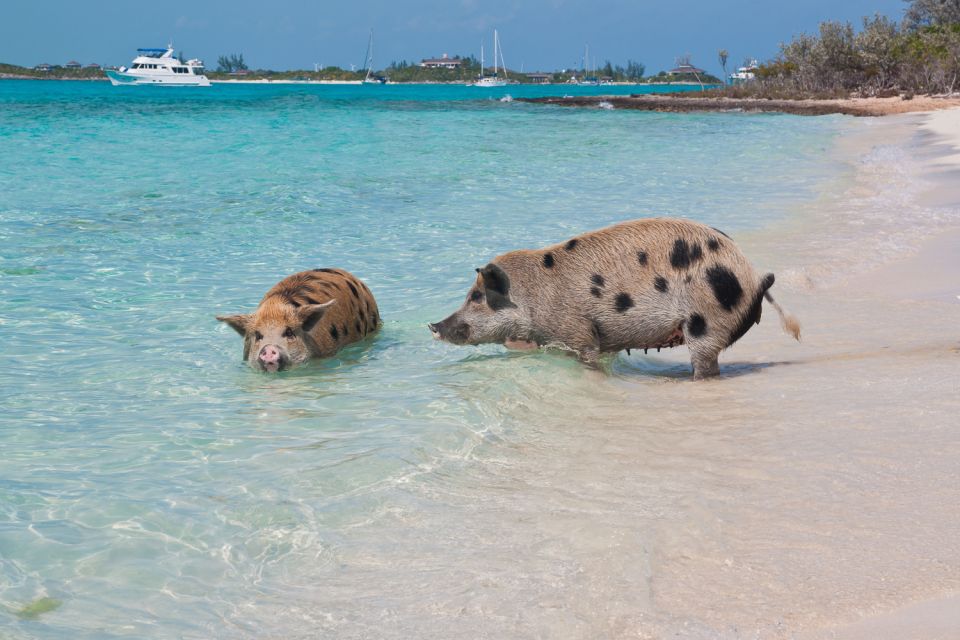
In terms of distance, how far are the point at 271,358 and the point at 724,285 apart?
3.23 m

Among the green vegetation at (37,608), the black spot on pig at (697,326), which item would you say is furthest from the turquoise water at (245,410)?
the black spot on pig at (697,326)

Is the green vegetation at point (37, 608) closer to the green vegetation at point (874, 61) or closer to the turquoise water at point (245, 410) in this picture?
the turquoise water at point (245, 410)

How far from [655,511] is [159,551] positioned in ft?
7.01

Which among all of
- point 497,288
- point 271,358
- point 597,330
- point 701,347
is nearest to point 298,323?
point 271,358

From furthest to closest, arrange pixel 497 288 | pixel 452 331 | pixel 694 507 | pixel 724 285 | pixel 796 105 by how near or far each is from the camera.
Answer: pixel 796 105 < pixel 452 331 < pixel 497 288 < pixel 724 285 < pixel 694 507

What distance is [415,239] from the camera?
45.5ft

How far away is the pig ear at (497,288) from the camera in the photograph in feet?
23.8

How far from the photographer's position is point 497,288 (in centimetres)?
730

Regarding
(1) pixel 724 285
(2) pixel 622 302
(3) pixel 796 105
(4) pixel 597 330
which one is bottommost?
(4) pixel 597 330

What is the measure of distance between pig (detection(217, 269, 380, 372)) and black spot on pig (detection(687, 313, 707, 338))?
2599 mm

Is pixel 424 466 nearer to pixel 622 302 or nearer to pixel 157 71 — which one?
pixel 622 302

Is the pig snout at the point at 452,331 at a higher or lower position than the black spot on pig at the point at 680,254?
lower

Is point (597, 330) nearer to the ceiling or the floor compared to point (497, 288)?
nearer to the floor

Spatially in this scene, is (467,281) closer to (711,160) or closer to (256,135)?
(711,160)
